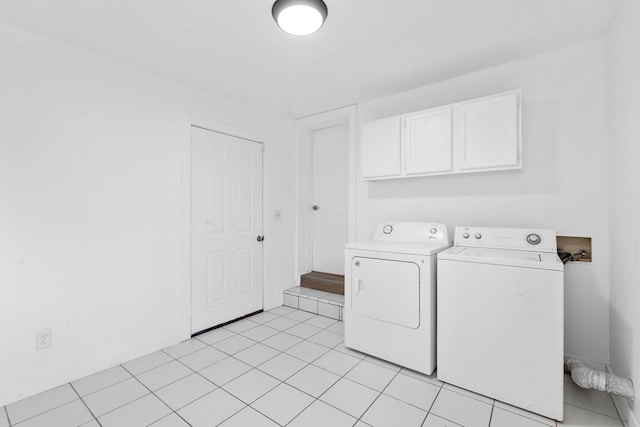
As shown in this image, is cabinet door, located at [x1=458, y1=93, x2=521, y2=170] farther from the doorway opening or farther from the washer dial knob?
the doorway opening

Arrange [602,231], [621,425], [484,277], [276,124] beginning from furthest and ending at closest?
[276,124], [602,231], [484,277], [621,425]

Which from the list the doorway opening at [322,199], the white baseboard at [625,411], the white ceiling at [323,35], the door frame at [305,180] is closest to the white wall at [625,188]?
the white baseboard at [625,411]

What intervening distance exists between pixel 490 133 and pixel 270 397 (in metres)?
2.40

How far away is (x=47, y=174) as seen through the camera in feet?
6.58

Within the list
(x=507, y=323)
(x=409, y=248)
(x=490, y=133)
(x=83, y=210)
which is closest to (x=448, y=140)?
(x=490, y=133)

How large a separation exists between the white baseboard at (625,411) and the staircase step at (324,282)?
2264 millimetres

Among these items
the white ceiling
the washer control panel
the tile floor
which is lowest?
the tile floor

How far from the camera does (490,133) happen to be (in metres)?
2.26

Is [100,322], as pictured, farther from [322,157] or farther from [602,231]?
[602,231]

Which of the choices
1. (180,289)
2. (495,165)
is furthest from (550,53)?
(180,289)

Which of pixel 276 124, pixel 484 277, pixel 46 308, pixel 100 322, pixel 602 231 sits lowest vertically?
pixel 100 322

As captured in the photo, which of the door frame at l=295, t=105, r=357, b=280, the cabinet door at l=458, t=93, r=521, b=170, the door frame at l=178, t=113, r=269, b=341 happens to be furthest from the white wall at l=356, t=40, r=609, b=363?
the door frame at l=178, t=113, r=269, b=341

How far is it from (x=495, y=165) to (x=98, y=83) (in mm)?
3021

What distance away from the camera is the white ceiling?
5.75 ft
